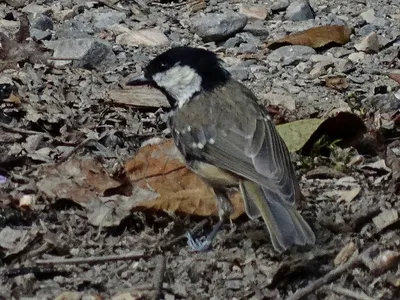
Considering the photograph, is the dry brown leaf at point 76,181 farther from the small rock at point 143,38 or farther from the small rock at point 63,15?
the small rock at point 63,15

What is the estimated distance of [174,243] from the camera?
4160mm

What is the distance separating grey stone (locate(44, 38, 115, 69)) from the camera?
5.94 m

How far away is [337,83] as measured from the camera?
19.1 ft

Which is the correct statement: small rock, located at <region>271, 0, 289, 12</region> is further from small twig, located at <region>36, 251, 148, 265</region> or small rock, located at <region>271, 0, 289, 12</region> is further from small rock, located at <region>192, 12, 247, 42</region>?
small twig, located at <region>36, 251, 148, 265</region>

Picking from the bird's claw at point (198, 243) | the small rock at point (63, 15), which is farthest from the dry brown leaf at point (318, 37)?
the bird's claw at point (198, 243)

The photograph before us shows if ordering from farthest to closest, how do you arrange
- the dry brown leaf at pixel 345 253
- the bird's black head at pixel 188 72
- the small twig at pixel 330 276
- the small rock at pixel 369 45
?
the small rock at pixel 369 45 → the bird's black head at pixel 188 72 → the dry brown leaf at pixel 345 253 → the small twig at pixel 330 276

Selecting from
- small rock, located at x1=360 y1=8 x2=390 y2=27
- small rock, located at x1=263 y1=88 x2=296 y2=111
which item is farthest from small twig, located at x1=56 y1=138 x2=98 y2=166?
small rock, located at x1=360 y1=8 x2=390 y2=27

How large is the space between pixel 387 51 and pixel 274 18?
894 mm

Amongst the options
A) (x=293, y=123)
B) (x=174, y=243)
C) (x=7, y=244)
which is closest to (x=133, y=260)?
(x=174, y=243)

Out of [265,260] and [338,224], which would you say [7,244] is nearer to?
[265,260]

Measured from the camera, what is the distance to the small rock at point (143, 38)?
A: 6.32 metres

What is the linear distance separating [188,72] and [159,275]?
124cm

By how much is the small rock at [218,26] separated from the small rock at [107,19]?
56 centimetres

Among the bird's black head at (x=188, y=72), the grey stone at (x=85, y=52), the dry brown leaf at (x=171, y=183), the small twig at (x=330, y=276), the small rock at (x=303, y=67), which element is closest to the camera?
the small twig at (x=330, y=276)
